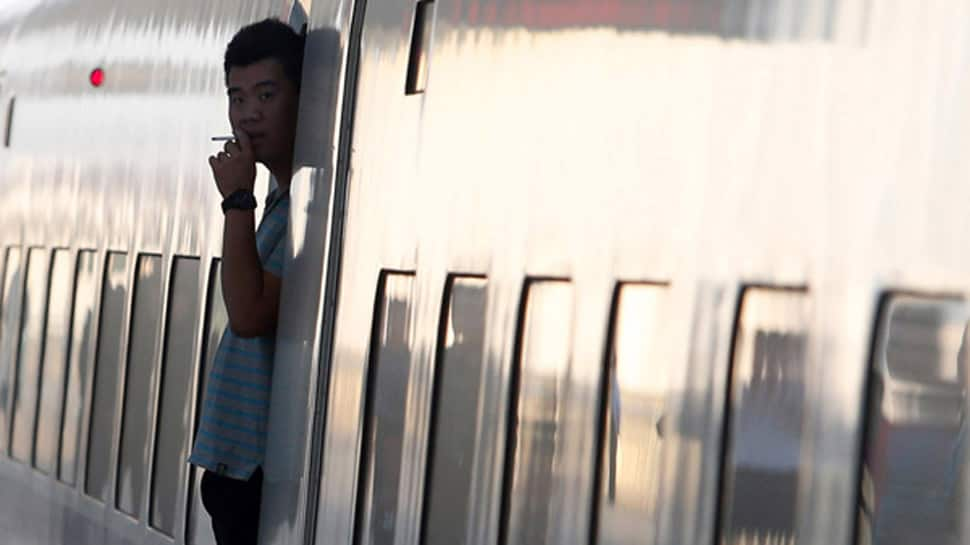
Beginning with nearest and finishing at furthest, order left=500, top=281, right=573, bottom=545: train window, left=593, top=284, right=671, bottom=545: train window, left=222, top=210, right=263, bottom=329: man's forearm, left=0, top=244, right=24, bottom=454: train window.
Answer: left=593, top=284, right=671, bottom=545: train window → left=500, top=281, right=573, bottom=545: train window → left=222, top=210, right=263, bottom=329: man's forearm → left=0, top=244, right=24, bottom=454: train window

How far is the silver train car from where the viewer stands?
2.23 meters

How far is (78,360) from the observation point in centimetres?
703

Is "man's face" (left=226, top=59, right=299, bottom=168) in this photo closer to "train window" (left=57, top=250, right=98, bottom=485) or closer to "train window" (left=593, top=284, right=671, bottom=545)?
"train window" (left=593, top=284, right=671, bottom=545)

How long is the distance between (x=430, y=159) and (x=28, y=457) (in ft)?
14.2

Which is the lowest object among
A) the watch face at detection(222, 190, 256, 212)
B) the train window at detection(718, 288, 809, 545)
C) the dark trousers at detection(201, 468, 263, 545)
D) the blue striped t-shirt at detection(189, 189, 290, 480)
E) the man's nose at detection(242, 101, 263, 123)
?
the dark trousers at detection(201, 468, 263, 545)

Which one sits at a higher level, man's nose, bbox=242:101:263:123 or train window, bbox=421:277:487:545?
man's nose, bbox=242:101:263:123

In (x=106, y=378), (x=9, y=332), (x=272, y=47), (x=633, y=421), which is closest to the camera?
(x=633, y=421)

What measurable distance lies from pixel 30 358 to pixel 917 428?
604 cm

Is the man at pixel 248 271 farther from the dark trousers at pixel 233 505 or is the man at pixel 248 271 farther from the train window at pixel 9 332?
the train window at pixel 9 332

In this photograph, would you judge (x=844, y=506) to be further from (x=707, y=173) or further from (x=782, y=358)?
(x=707, y=173)

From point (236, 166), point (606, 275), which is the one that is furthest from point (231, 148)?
point (606, 275)

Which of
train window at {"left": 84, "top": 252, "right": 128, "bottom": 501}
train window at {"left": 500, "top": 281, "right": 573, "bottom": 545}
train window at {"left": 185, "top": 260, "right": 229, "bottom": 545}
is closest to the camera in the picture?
train window at {"left": 500, "top": 281, "right": 573, "bottom": 545}

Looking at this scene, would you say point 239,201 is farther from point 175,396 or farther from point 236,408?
point 175,396

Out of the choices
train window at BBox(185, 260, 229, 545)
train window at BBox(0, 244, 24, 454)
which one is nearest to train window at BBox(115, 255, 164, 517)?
train window at BBox(185, 260, 229, 545)
